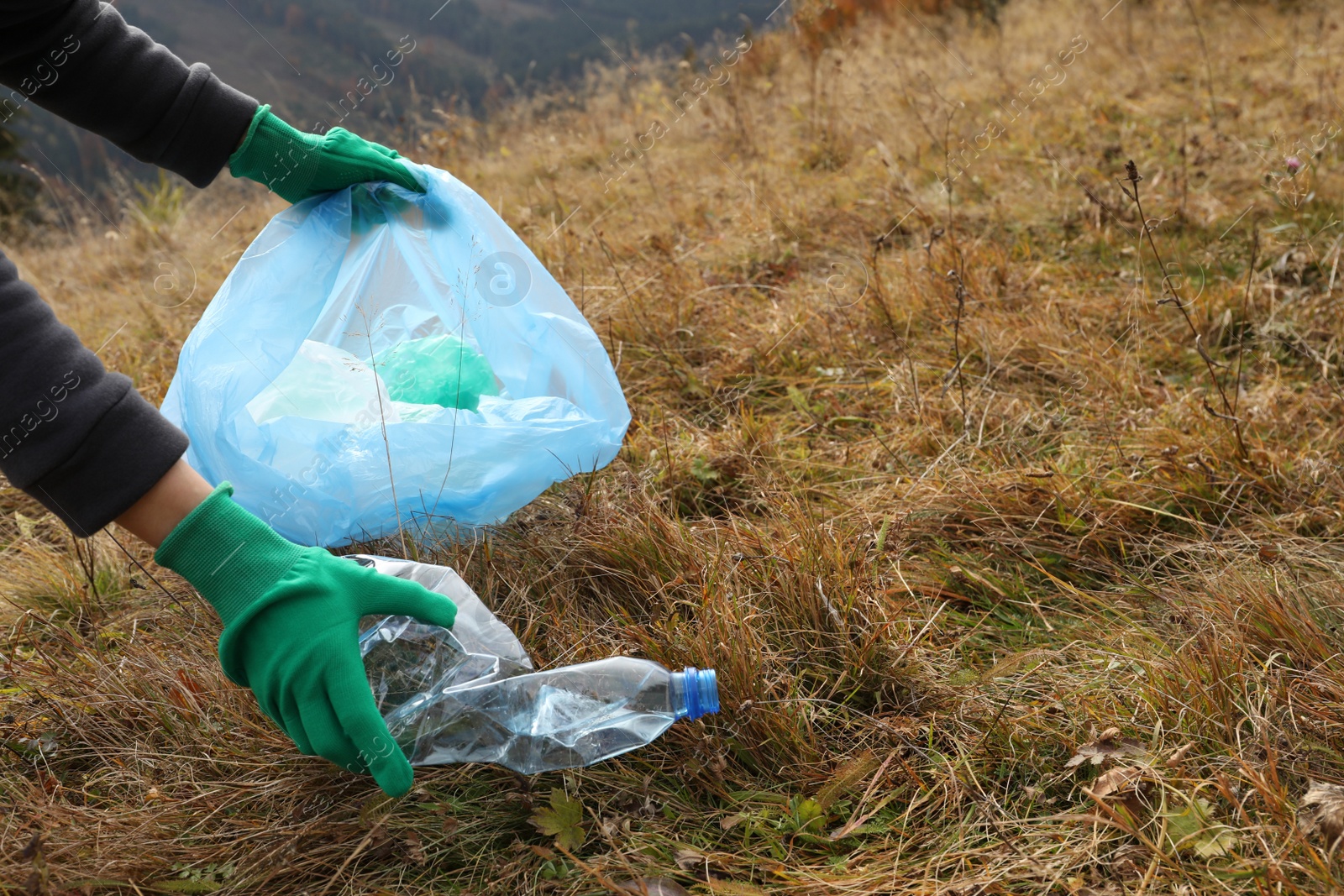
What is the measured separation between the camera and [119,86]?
1.46 meters

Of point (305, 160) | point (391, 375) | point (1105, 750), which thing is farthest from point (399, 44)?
point (1105, 750)

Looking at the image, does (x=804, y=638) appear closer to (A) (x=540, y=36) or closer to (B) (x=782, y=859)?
(B) (x=782, y=859)

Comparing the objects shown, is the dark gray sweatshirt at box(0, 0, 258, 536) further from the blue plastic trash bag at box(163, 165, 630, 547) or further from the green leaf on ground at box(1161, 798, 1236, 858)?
the green leaf on ground at box(1161, 798, 1236, 858)

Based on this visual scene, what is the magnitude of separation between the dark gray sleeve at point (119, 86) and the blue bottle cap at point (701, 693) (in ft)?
4.48

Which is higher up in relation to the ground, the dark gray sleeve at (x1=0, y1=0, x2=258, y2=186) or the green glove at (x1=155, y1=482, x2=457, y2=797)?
the dark gray sleeve at (x1=0, y1=0, x2=258, y2=186)

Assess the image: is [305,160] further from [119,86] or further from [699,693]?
[699,693]

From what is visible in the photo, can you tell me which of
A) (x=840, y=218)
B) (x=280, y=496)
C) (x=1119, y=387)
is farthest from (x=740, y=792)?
(x=840, y=218)

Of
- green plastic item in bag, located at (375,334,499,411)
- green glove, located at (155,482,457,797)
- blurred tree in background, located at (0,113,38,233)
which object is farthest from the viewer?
blurred tree in background, located at (0,113,38,233)

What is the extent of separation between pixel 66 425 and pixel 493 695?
675mm

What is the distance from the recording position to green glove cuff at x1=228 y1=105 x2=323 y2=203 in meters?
1.62

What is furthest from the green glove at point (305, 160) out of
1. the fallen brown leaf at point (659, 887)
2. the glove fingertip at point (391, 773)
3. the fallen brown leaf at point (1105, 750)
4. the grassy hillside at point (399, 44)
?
the fallen brown leaf at point (1105, 750)

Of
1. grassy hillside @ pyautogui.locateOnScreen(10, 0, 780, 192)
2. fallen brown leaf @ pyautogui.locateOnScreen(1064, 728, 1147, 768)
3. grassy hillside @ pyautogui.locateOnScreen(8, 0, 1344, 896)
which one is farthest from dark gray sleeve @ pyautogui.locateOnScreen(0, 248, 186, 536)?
grassy hillside @ pyautogui.locateOnScreen(10, 0, 780, 192)

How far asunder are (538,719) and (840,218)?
2521 mm

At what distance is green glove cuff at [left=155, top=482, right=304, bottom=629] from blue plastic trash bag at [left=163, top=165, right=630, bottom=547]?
432 millimetres
